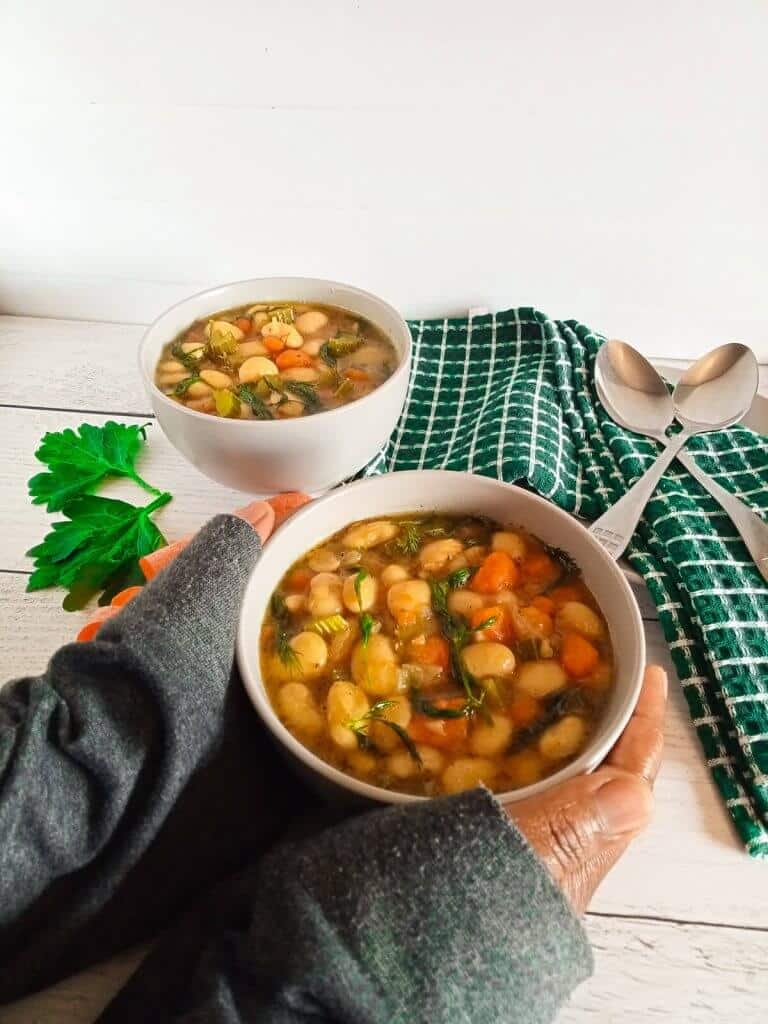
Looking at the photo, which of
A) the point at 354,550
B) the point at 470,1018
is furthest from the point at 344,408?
the point at 470,1018

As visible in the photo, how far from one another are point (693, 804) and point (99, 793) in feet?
1.67

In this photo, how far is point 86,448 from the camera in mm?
985

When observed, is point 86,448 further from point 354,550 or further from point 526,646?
point 526,646

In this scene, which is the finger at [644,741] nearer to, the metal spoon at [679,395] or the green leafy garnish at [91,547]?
the metal spoon at [679,395]

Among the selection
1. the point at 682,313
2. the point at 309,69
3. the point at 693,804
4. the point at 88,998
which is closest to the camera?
the point at 88,998

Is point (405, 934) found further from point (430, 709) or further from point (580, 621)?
point (580, 621)

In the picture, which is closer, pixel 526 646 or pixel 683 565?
pixel 526 646

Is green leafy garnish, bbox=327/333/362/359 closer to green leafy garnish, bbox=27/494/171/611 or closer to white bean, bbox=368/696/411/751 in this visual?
green leafy garnish, bbox=27/494/171/611

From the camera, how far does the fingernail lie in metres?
0.51

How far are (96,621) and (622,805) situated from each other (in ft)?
1.63

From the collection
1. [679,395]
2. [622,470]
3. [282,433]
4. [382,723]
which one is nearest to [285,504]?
[282,433]

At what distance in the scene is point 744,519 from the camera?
852mm

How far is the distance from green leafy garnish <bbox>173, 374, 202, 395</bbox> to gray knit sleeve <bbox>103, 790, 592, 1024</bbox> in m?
0.56

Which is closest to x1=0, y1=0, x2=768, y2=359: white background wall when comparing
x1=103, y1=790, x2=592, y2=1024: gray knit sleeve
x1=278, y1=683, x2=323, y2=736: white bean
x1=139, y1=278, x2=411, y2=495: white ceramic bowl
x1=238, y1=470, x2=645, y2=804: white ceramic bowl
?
x1=139, y1=278, x2=411, y2=495: white ceramic bowl
